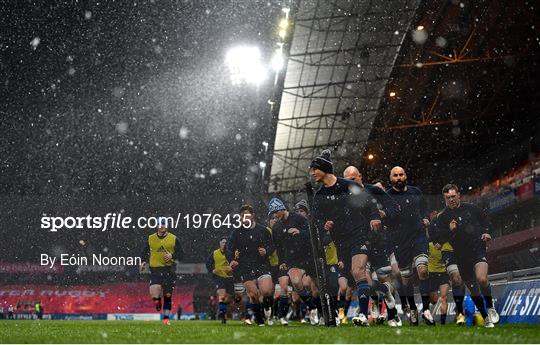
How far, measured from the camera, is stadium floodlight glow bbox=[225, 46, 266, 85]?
1271 inches

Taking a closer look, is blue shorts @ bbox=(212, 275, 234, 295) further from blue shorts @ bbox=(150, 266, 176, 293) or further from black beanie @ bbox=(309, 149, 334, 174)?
black beanie @ bbox=(309, 149, 334, 174)

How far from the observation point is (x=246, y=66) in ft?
110

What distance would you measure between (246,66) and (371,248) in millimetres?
22189

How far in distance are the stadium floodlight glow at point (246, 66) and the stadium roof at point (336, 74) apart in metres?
1.29

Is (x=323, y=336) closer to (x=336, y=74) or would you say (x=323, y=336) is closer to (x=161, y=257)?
(x=161, y=257)

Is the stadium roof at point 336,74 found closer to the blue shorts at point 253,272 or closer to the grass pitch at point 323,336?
the blue shorts at point 253,272

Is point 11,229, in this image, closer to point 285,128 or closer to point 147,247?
point 285,128

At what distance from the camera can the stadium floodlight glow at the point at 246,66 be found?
32281mm

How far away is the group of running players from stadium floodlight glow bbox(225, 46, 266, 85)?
17935mm

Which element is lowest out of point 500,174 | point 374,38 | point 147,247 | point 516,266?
point 147,247

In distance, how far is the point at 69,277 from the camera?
52719 millimetres

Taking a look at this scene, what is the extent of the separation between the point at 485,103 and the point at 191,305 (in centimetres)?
3166

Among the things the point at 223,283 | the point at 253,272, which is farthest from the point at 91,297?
the point at 253,272

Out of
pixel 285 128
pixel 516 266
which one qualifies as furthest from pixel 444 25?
pixel 285 128
